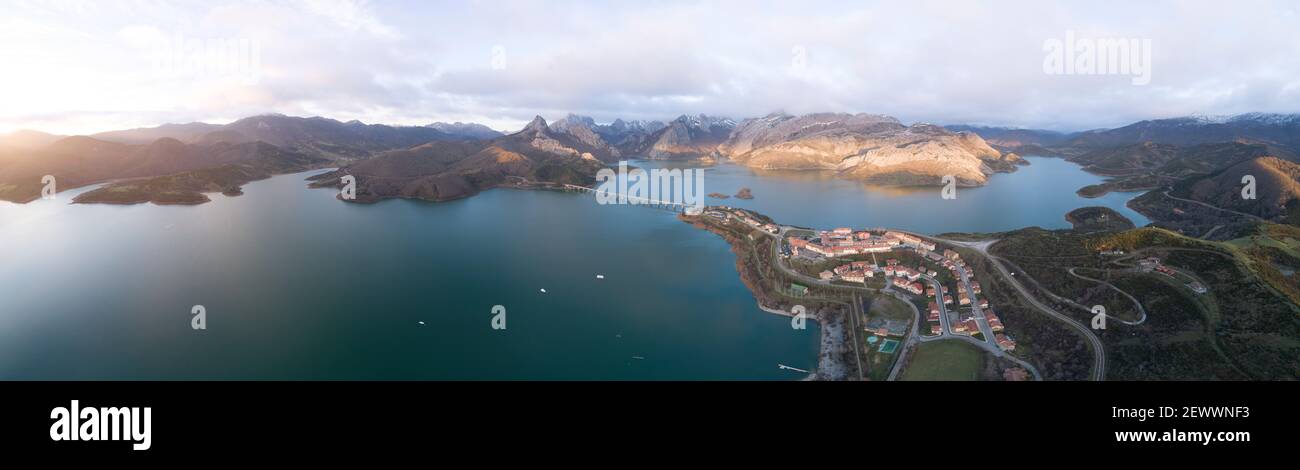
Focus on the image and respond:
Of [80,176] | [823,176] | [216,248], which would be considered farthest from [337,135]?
[823,176]

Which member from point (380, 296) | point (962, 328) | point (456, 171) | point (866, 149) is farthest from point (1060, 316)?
point (866, 149)

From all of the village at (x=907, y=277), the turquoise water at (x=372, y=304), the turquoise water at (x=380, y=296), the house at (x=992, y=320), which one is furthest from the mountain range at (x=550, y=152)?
the house at (x=992, y=320)

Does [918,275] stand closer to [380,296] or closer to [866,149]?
[380,296]

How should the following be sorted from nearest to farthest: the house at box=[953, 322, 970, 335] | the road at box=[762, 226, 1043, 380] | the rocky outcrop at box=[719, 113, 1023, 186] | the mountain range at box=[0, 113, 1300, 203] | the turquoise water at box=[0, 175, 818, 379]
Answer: the road at box=[762, 226, 1043, 380]
the turquoise water at box=[0, 175, 818, 379]
the house at box=[953, 322, 970, 335]
the mountain range at box=[0, 113, 1300, 203]
the rocky outcrop at box=[719, 113, 1023, 186]

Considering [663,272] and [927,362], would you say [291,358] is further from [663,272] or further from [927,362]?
[927,362]

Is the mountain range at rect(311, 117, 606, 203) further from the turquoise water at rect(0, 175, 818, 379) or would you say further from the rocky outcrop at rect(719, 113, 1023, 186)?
the rocky outcrop at rect(719, 113, 1023, 186)

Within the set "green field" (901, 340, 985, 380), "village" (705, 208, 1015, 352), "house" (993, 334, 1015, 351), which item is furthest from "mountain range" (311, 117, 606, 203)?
"house" (993, 334, 1015, 351)
